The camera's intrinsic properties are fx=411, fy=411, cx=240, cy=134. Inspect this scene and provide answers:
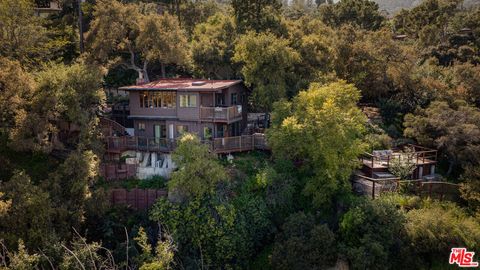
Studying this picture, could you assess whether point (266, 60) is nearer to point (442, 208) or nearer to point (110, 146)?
point (110, 146)

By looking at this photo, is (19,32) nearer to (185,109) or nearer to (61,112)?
(61,112)

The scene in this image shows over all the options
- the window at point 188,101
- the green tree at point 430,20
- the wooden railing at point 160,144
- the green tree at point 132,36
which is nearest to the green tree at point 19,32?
the green tree at point 132,36

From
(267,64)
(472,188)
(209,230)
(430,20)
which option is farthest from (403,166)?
(430,20)

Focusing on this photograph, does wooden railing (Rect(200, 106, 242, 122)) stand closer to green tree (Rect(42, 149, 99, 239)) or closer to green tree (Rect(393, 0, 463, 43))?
green tree (Rect(42, 149, 99, 239))

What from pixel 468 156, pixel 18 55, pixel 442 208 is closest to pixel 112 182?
pixel 18 55

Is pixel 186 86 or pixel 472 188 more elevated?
pixel 186 86

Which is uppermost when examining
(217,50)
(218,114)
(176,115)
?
(217,50)

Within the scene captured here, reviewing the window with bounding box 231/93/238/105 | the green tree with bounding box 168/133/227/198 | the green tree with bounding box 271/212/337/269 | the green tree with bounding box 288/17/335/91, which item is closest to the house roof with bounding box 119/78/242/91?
the window with bounding box 231/93/238/105
